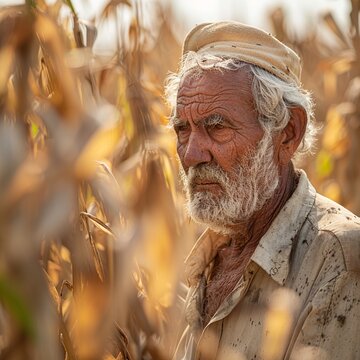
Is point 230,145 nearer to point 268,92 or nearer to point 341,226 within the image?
point 268,92

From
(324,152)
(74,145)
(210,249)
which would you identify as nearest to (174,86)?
(210,249)

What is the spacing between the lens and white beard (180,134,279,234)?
6.35 feet

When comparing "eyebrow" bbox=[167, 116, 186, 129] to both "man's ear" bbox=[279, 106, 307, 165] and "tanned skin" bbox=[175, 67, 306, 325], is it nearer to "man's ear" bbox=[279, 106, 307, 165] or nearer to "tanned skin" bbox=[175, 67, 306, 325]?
"tanned skin" bbox=[175, 67, 306, 325]

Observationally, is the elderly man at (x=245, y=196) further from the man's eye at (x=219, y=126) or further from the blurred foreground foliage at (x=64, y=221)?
the blurred foreground foliage at (x=64, y=221)

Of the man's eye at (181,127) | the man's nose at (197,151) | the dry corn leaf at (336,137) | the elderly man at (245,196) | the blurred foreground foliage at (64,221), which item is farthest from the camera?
the dry corn leaf at (336,137)

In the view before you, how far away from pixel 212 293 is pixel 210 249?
15cm

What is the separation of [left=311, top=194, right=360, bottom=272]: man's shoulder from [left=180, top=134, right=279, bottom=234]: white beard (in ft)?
0.48

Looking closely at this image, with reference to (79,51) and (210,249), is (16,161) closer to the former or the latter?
(79,51)

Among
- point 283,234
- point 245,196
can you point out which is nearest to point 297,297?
point 283,234

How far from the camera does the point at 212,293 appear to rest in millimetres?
1984

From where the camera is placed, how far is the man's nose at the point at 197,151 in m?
1.93

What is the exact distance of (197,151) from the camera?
1940mm

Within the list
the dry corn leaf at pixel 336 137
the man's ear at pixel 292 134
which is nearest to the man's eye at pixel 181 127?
the man's ear at pixel 292 134

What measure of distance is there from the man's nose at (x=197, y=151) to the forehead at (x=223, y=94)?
0.20 ft
